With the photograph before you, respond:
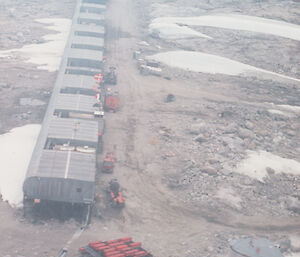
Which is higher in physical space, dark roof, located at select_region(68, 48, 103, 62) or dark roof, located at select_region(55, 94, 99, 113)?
dark roof, located at select_region(68, 48, 103, 62)

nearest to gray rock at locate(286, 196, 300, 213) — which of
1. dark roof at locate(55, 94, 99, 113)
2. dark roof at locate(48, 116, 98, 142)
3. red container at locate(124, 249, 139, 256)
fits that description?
red container at locate(124, 249, 139, 256)

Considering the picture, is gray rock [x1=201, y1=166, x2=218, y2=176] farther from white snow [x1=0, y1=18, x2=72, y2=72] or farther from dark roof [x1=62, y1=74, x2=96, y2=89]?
white snow [x1=0, y1=18, x2=72, y2=72]

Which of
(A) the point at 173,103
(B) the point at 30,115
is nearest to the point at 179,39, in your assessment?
(A) the point at 173,103

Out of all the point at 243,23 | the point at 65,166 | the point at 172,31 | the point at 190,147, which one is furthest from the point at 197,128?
the point at 243,23

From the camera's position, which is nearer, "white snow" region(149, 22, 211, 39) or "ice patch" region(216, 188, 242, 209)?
"ice patch" region(216, 188, 242, 209)

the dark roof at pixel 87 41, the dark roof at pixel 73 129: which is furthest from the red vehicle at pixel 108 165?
the dark roof at pixel 87 41

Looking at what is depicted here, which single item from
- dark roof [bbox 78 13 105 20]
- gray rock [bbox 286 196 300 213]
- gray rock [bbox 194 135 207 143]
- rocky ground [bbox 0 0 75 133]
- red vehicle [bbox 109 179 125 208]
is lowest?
gray rock [bbox 286 196 300 213]
